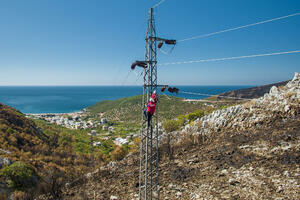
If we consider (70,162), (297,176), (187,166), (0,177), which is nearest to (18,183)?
→ (0,177)

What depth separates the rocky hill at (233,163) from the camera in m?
8.27

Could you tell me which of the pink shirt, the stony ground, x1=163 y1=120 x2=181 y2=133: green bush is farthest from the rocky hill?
x1=163 y1=120 x2=181 y2=133: green bush

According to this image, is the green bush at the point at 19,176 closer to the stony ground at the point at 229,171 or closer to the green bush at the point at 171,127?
the stony ground at the point at 229,171

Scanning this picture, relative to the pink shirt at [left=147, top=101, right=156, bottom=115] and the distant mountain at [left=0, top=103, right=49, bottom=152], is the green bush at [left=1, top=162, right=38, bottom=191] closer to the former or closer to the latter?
the distant mountain at [left=0, top=103, right=49, bottom=152]

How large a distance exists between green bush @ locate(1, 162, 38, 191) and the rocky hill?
3.94m

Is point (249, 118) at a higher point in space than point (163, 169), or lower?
higher

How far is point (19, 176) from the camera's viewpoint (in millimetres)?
13297

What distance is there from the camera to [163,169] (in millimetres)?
12273

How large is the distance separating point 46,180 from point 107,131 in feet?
173

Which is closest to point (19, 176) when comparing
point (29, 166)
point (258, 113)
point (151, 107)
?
point (29, 166)

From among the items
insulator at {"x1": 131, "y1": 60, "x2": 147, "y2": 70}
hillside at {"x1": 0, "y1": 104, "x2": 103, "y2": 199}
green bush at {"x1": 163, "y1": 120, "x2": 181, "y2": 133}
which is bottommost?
hillside at {"x1": 0, "y1": 104, "x2": 103, "y2": 199}

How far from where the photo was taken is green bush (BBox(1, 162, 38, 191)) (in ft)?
42.3

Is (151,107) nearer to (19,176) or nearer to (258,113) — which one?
(258,113)

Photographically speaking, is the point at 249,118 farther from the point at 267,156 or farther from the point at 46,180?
the point at 46,180
